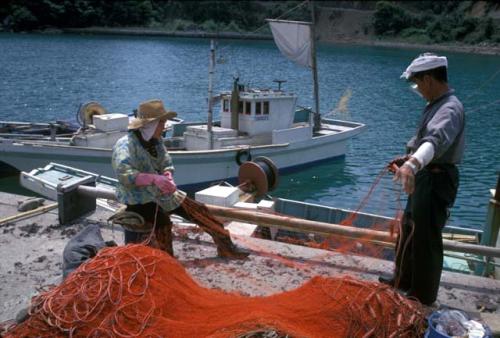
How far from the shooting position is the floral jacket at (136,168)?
4.47 metres

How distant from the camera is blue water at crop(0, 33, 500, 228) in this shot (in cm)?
1841

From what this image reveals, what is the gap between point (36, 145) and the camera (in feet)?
47.9

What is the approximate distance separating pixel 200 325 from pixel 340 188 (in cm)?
1548

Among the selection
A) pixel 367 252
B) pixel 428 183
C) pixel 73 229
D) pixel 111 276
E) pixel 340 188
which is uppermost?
pixel 428 183

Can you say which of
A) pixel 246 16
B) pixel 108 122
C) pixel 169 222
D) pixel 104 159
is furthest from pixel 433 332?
pixel 246 16

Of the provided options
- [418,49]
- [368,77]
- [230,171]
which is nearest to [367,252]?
[230,171]

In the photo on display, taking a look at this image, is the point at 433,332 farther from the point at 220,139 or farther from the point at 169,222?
the point at 220,139

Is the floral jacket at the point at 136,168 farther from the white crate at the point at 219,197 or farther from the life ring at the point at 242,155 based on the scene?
the life ring at the point at 242,155

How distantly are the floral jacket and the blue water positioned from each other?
2.37 metres

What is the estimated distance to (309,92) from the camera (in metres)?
36.0

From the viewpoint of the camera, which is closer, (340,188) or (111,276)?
(111,276)

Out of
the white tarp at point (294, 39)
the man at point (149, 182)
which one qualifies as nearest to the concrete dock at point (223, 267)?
the man at point (149, 182)

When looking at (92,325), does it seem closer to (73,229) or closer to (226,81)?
(73,229)

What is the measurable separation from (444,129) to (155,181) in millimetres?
2310
